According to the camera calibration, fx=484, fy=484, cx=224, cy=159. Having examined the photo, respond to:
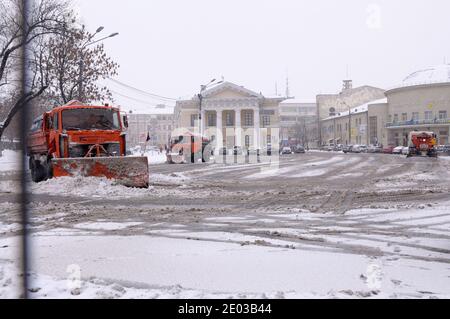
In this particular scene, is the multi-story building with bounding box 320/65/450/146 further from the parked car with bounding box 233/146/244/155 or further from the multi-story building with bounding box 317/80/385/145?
the parked car with bounding box 233/146/244/155

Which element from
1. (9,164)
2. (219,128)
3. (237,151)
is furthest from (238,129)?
(9,164)

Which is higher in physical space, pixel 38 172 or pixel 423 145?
pixel 423 145

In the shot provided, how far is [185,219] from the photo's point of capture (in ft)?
31.8

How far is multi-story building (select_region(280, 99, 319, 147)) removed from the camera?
361 feet

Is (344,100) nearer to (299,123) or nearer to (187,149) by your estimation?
(299,123)

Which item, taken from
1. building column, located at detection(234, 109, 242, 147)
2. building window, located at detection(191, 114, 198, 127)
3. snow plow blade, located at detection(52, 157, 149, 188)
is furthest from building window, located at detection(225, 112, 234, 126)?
snow plow blade, located at detection(52, 157, 149, 188)

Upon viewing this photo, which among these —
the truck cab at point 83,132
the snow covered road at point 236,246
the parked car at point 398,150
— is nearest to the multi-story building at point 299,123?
the parked car at point 398,150

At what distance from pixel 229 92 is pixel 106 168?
59391mm

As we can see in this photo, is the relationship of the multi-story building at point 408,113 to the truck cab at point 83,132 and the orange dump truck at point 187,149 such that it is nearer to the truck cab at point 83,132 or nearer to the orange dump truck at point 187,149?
the orange dump truck at point 187,149

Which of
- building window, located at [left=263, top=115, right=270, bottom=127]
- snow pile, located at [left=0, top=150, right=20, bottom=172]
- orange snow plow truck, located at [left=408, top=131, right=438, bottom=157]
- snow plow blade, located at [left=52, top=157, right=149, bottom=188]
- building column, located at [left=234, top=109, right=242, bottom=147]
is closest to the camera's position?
snow plow blade, located at [left=52, top=157, right=149, bottom=188]

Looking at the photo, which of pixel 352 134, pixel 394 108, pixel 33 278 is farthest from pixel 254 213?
pixel 352 134

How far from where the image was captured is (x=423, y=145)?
48.7 metres

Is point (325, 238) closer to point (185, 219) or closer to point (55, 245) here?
point (185, 219)
